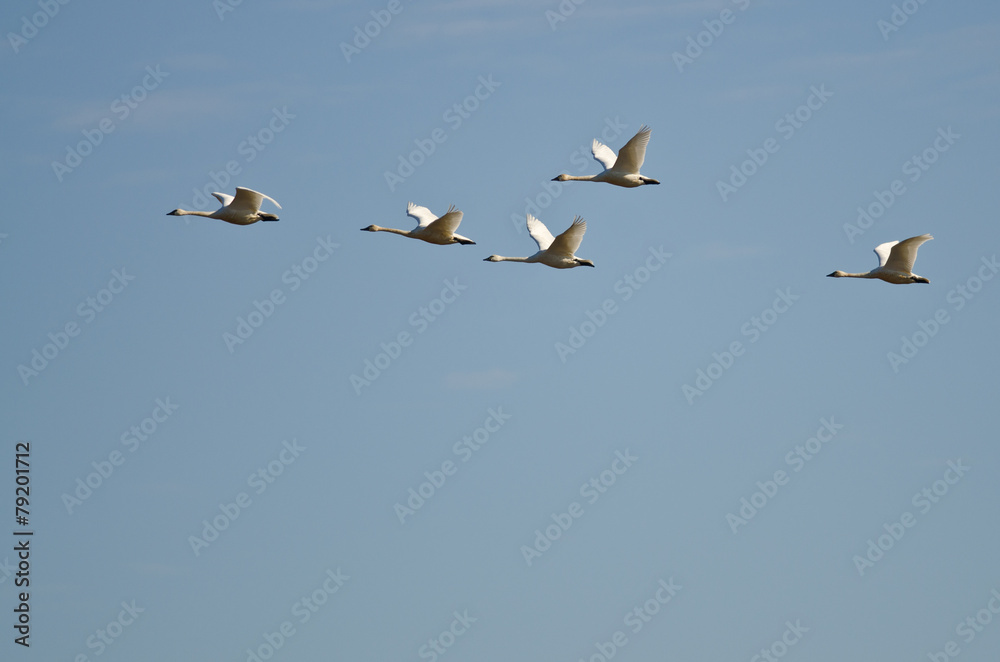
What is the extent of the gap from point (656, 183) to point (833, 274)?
28.6ft

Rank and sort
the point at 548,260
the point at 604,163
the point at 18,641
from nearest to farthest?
the point at 18,641 < the point at 548,260 < the point at 604,163

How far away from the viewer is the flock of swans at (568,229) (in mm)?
48531

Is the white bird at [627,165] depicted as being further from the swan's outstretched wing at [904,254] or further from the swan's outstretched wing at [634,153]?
the swan's outstretched wing at [904,254]

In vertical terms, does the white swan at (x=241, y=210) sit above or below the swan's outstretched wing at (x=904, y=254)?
below

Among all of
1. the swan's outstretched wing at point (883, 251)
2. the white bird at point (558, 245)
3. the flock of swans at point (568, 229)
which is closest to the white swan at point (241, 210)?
the flock of swans at point (568, 229)

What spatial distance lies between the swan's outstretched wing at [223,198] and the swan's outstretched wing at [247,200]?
16cm

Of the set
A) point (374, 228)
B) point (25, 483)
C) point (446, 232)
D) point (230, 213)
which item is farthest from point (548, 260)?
point (25, 483)

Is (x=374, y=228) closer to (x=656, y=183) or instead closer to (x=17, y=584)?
(x=656, y=183)

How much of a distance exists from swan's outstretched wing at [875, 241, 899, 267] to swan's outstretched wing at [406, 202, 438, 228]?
15.6 meters

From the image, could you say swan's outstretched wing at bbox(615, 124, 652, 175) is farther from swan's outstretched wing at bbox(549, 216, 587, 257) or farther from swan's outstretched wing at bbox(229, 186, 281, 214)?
swan's outstretched wing at bbox(229, 186, 281, 214)

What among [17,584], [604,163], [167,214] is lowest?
[17,584]

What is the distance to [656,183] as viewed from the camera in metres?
51.4

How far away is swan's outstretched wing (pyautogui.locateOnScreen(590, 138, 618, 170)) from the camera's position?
176 feet

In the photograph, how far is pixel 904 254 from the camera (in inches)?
1989
